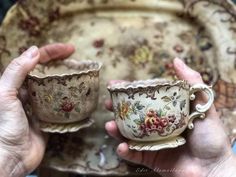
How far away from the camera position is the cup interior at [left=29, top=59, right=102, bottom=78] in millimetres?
859

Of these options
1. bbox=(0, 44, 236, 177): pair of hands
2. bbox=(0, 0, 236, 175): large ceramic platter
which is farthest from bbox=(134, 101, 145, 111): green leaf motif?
bbox=(0, 0, 236, 175): large ceramic platter

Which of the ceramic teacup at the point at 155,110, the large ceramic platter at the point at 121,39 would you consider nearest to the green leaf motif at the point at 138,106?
the ceramic teacup at the point at 155,110

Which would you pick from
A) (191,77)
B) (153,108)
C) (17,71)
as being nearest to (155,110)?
(153,108)

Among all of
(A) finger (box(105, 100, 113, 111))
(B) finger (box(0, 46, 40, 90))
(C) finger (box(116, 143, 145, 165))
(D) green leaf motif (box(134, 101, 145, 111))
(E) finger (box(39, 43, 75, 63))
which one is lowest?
(C) finger (box(116, 143, 145, 165))

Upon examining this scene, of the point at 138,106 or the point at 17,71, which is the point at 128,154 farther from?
the point at 17,71

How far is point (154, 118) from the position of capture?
721mm

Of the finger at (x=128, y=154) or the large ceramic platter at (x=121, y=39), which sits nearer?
the finger at (x=128, y=154)

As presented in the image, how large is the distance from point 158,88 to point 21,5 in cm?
37

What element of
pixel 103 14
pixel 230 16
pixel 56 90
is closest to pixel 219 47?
pixel 230 16

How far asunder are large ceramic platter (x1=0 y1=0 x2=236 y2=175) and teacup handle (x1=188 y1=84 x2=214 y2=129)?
150 mm

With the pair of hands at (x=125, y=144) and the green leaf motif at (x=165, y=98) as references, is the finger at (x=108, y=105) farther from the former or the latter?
the green leaf motif at (x=165, y=98)

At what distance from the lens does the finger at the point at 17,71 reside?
30.0 inches

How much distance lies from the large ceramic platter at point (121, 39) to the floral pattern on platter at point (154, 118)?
0.61 feet

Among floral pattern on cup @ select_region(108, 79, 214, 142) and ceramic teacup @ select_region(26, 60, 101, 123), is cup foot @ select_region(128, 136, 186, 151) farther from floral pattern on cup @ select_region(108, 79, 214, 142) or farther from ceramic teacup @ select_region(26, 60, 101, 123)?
ceramic teacup @ select_region(26, 60, 101, 123)
